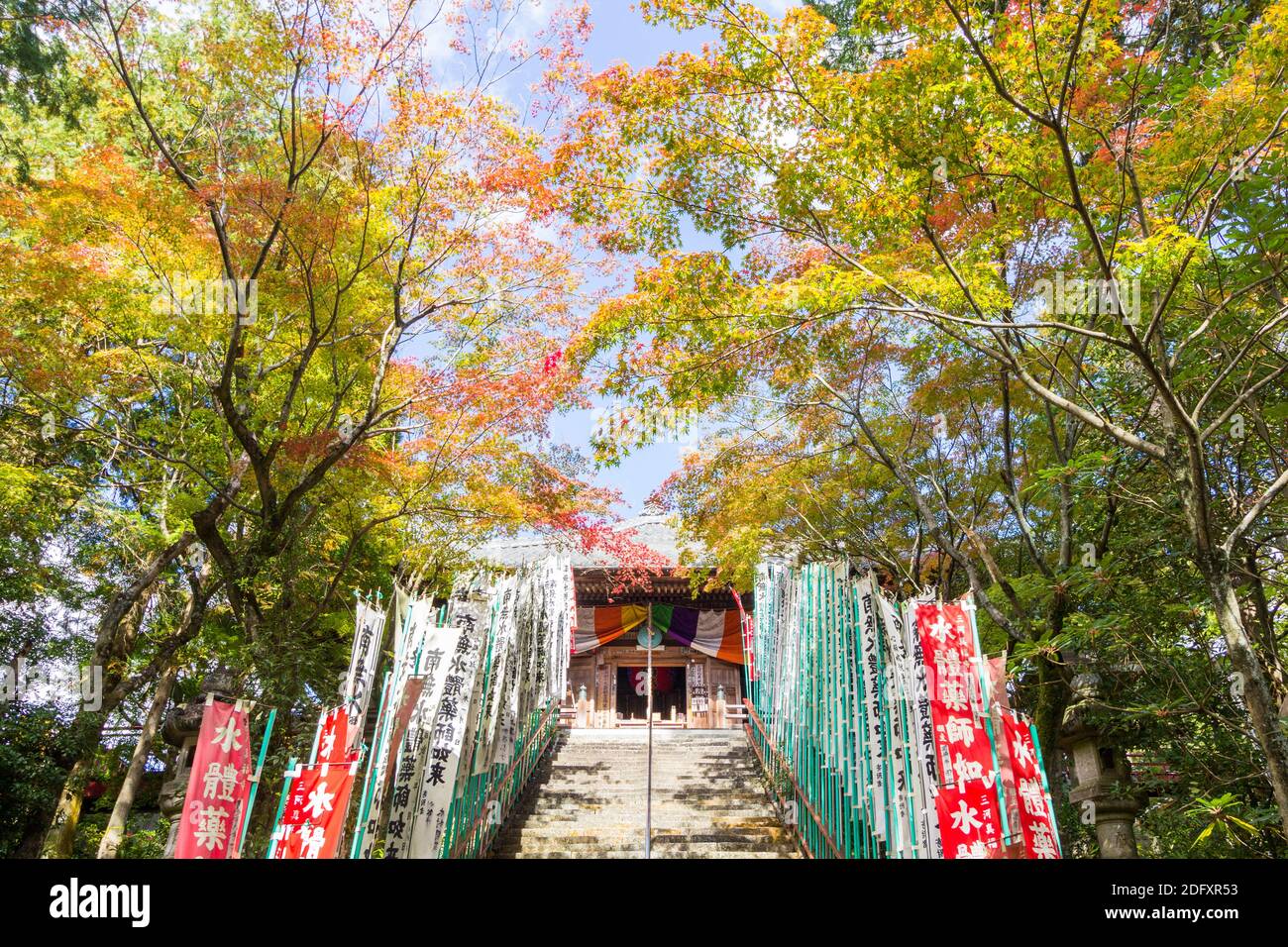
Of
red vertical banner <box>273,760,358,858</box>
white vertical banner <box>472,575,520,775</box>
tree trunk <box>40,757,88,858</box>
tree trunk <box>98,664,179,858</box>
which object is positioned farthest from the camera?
tree trunk <box>98,664,179,858</box>

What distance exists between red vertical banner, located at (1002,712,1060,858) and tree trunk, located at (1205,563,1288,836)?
5.32ft

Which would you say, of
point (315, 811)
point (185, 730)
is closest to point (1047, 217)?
point (315, 811)

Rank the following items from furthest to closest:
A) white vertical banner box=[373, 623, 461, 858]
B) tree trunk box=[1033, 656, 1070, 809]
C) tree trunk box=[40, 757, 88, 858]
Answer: tree trunk box=[40, 757, 88, 858] → tree trunk box=[1033, 656, 1070, 809] → white vertical banner box=[373, 623, 461, 858]

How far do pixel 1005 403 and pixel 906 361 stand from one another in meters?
1.97

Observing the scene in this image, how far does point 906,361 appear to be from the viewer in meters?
11.1

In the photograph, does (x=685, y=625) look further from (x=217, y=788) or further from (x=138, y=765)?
(x=217, y=788)

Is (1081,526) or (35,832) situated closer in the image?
(1081,526)

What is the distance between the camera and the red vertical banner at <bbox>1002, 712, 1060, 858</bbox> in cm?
582

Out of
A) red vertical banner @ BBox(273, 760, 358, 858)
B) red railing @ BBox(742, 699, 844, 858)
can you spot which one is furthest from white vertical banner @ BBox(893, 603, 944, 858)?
red vertical banner @ BBox(273, 760, 358, 858)

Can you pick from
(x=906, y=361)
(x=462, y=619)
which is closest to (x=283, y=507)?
(x=462, y=619)

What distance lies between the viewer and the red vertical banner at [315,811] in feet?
20.1

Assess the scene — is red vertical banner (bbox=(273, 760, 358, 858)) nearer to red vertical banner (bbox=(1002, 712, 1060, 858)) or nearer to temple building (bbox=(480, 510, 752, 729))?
red vertical banner (bbox=(1002, 712, 1060, 858))
